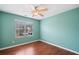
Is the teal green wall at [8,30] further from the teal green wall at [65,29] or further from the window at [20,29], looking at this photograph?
the teal green wall at [65,29]

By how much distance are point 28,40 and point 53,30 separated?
1208 mm

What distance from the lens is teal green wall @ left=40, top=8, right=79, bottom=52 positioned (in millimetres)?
1758

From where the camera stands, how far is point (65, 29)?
2.06 meters

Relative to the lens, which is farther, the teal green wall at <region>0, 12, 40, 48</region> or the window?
the window

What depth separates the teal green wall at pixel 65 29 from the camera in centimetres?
176

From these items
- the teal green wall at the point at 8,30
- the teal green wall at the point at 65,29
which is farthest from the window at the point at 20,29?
the teal green wall at the point at 65,29

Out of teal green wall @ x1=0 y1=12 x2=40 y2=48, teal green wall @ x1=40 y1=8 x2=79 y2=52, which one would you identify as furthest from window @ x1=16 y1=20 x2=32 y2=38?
teal green wall @ x1=40 y1=8 x2=79 y2=52

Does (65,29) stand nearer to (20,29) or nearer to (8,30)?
(20,29)

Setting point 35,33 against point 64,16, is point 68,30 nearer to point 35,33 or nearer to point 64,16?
point 64,16

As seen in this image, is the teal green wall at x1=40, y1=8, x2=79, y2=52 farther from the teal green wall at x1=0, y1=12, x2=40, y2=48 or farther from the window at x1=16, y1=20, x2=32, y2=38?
the teal green wall at x1=0, y1=12, x2=40, y2=48

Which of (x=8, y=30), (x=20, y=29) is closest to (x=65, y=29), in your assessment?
(x=20, y=29)

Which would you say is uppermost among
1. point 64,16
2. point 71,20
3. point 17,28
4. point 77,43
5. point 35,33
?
point 64,16
